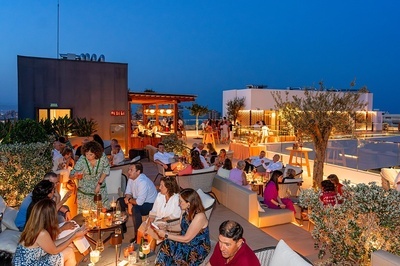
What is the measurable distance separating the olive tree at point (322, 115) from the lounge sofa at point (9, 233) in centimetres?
640

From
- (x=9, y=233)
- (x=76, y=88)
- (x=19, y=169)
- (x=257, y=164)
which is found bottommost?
(x=9, y=233)

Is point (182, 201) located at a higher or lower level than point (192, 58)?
lower

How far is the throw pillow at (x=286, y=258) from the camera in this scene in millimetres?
2716

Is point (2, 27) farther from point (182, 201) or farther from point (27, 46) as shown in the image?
point (182, 201)

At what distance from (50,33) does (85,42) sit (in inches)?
1534

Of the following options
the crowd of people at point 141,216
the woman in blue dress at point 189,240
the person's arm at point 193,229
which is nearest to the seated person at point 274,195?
the crowd of people at point 141,216

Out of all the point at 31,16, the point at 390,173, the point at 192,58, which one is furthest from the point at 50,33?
the point at 390,173

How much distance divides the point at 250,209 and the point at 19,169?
4.15 m

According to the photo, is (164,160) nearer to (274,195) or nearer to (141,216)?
(274,195)

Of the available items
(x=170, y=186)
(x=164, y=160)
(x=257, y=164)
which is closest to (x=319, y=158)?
→ (x=257, y=164)

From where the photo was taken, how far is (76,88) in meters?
14.0

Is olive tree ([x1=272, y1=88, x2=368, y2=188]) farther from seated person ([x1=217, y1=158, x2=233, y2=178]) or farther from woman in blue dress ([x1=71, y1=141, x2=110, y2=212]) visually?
woman in blue dress ([x1=71, y1=141, x2=110, y2=212])

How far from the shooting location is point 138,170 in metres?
5.29

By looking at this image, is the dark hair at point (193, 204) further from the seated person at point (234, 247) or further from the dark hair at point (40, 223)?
the dark hair at point (40, 223)
